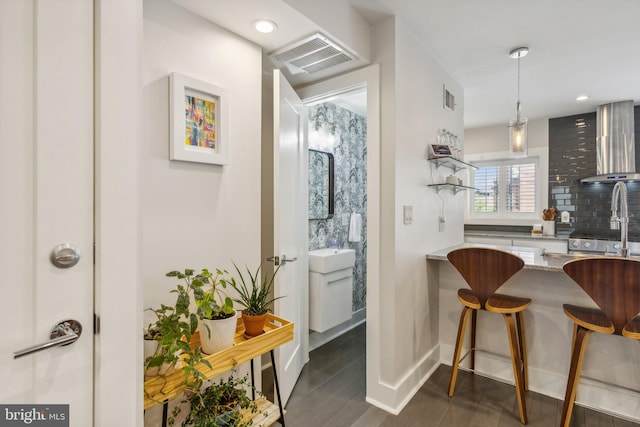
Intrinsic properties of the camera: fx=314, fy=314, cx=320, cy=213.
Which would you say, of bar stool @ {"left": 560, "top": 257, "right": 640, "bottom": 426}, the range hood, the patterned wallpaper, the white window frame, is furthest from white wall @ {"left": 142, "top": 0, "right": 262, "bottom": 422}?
the range hood

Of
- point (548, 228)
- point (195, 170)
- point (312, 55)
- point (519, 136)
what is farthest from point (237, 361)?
point (548, 228)

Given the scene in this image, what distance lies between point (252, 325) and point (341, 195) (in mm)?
2205

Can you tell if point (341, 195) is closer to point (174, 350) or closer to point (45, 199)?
A: point (174, 350)

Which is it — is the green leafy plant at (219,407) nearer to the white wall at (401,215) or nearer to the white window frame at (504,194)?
the white wall at (401,215)

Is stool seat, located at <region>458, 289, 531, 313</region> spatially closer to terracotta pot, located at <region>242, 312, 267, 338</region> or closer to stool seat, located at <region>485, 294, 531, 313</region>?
stool seat, located at <region>485, 294, 531, 313</region>

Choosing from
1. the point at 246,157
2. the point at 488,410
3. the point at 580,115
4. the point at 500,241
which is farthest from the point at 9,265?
the point at 580,115

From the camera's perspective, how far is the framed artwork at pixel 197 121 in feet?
4.83

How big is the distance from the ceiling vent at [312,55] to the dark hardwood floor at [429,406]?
7.53 ft

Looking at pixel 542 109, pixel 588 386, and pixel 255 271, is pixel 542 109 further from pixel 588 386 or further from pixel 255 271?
pixel 255 271

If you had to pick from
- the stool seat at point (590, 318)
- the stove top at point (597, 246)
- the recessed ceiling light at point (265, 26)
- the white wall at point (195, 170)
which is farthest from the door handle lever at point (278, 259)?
the stove top at point (597, 246)

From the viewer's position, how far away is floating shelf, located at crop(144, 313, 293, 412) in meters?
1.18

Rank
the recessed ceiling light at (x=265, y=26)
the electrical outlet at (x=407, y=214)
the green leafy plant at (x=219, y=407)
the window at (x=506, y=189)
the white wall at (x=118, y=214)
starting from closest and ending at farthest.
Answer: the white wall at (x=118, y=214)
the green leafy plant at (x=219, y=407)
the recessed ceiling light at (x=265, y=26)
the electrical outlet at (x=407, y=214)
the window at (x=506, y=189)

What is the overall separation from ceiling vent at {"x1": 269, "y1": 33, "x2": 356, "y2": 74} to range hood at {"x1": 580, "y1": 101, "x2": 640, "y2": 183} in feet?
11.8

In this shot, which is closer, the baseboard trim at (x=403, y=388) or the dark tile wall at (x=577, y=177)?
the baseboard trim at (x=403, y=388)
